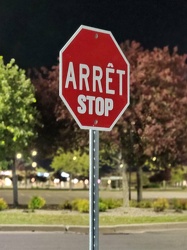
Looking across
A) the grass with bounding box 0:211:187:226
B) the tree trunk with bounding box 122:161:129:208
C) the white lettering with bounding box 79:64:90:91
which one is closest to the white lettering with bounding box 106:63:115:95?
the white lettering with bounding box 79:64:90:91

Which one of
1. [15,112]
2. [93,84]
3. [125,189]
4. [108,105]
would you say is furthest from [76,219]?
[93,84]

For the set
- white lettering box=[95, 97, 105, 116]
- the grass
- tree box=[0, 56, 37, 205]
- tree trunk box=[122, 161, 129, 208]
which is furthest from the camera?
tree trunk box=[122, 161, 129, 208]

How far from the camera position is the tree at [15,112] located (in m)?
22.5

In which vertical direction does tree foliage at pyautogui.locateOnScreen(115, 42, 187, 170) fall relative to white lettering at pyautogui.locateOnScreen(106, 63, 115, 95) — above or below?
above

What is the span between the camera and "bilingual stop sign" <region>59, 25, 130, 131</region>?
2881 mm

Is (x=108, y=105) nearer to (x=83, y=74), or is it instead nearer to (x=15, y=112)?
(x=83, y=74)

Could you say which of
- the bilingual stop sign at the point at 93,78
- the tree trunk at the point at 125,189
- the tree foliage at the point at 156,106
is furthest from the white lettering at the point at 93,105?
the tree trunk at the point at 125,189

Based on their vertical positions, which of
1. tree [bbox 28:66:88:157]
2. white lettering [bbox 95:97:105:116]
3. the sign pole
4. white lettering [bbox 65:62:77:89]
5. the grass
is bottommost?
the grass

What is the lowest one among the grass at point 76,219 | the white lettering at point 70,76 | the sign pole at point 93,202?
the grass at point 76,219

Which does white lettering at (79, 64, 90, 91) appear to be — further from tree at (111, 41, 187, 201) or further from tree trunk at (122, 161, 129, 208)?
tree trunk at (122, 161, 129, 208)

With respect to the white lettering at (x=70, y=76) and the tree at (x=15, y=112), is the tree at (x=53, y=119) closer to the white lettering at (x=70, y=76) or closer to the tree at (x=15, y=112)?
the tree at (x=15, y=112)

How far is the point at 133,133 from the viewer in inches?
928

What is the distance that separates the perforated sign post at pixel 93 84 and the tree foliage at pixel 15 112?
19.5 m

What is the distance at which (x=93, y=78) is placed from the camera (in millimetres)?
2914
